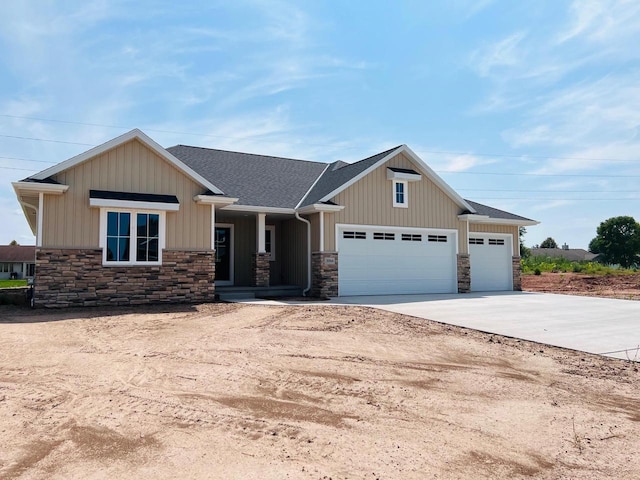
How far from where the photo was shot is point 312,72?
1477 cm

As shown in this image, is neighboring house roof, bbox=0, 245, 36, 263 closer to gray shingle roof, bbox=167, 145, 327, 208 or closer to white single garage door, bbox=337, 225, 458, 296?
gray shingle roof, bbox=167, 145, 327, 208

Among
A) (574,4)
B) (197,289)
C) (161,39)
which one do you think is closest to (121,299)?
(197,289)

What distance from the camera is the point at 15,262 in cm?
5141

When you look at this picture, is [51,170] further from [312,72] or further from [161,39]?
[312,72]

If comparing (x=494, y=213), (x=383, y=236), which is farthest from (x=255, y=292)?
(x=494, y=213)

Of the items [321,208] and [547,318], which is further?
[321,208]

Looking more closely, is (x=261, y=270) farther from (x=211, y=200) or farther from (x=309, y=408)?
(x=309, y=408)

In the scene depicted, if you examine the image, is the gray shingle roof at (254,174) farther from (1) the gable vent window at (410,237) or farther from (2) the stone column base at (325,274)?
(1) the gable vent window at (410,237)

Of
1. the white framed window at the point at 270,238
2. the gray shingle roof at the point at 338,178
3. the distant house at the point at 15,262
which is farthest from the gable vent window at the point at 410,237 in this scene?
the distant house at the point at 15,262

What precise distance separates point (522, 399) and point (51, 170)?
38.9ft

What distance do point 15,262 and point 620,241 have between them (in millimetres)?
82829

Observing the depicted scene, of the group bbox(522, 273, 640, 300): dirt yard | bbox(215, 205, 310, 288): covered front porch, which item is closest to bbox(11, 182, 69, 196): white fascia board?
bbox(215, 205, 310, 288): covered front porch

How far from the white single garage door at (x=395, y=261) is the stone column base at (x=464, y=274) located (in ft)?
0.68

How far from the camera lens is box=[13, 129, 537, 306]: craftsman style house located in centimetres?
1184
